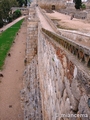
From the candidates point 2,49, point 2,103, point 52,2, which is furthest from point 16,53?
point 52,2

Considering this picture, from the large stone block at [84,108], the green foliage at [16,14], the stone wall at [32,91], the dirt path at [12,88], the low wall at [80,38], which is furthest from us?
the green foliage at [16,14]

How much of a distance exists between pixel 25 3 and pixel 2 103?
168 ft

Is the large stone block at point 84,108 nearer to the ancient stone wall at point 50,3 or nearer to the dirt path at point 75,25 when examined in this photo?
the dirt path at point 75,25

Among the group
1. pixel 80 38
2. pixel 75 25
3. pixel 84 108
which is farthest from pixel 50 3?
pixel 84 108

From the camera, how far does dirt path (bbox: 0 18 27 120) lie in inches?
374

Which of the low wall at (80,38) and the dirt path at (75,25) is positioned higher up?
the dirt path at (75,25)

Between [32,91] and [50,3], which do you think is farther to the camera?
[50,3]

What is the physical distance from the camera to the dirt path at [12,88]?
9.51 meters

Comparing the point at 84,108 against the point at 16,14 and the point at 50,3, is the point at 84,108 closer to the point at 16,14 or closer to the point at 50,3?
the point at 50,3

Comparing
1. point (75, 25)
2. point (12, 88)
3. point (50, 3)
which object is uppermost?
point (50, 3)

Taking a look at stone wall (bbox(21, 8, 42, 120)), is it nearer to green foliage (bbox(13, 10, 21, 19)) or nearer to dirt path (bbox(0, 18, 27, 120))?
dirt path (bbox(0, 18, 27, 120))

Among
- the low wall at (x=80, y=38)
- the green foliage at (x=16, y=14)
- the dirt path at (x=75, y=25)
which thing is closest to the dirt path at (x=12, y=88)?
the low wall at (x=80, y=38)

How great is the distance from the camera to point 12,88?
12.1m

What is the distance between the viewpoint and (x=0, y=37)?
→ 27000mm
